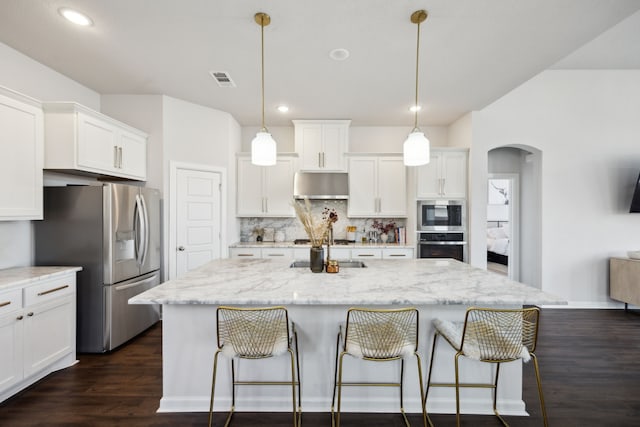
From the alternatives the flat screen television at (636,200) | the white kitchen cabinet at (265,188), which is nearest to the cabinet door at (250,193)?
the white kitchen cabinet at (265,188)

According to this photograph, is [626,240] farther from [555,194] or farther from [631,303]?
[555,194]

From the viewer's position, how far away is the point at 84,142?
9.11ft

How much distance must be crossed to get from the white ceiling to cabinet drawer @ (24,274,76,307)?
80.5 inches

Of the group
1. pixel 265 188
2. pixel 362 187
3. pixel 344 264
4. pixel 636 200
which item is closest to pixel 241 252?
pixel 265 188

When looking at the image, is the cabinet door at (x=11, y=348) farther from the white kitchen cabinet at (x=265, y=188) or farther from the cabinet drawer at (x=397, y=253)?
the cabinet drawer at (x=397, y=253)

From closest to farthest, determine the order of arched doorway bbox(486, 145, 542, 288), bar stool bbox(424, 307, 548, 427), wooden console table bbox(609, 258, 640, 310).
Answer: bar stool bbox(424, 307, 548, 427) → wooden console table bbox(609, 258, 640, 310) → arched doorway bbox(486, 145, 542, 288)

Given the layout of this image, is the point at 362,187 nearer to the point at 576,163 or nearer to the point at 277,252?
the point at 277,252

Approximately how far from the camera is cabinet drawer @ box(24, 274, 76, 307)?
87.4 inches

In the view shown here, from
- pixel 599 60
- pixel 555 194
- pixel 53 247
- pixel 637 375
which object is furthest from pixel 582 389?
pixel 53 247

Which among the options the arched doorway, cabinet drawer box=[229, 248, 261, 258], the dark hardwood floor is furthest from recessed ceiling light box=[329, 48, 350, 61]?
the arched doorway

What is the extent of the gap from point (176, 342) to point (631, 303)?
5.41m

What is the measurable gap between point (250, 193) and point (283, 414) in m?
3.22

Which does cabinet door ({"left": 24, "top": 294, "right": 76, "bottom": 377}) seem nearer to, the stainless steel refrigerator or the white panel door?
the stainless steel refrigerator

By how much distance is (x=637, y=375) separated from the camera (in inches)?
98.2
